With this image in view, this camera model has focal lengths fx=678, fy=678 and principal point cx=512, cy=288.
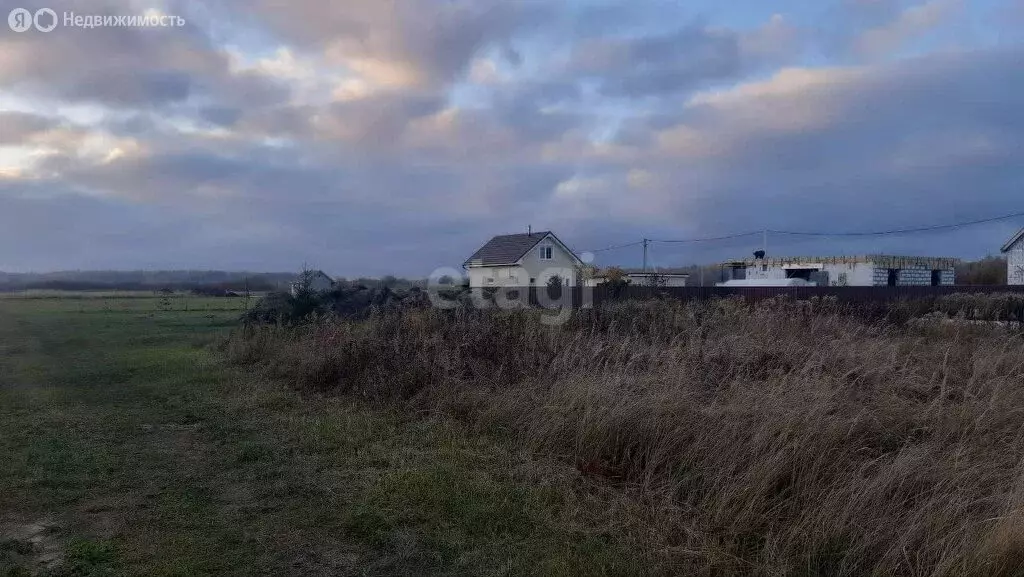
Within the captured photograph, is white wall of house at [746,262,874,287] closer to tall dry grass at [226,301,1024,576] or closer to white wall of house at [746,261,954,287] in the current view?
white wall of house at [746,261,954,287]

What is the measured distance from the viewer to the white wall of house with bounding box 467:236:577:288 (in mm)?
38250

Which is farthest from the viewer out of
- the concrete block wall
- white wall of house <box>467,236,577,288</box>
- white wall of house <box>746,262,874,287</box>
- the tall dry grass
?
white wall of house <box>746,262,874,287</box>

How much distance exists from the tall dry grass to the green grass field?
52 cm

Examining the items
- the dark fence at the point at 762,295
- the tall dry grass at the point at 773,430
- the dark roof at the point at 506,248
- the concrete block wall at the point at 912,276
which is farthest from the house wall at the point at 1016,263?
the tall dry grass at the point at 773,430

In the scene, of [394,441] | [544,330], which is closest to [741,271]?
[544,330]

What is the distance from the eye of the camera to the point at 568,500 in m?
5.09

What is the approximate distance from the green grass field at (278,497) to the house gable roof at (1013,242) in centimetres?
3586

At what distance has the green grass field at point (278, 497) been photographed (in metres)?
4.23

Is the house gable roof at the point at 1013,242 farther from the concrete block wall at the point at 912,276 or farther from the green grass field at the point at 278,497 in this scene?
the green grass field at the point at 278,497

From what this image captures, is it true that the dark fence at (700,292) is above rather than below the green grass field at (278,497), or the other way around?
above

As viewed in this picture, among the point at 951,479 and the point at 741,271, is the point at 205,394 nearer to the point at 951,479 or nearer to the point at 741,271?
the point at 951,479

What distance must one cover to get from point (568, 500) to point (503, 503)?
1.61 feet

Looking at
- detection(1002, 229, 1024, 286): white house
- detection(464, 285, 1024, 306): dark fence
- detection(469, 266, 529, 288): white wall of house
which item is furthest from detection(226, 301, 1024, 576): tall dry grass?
detection(1002, 229, 1024, 286): white house

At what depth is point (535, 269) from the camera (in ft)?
128
